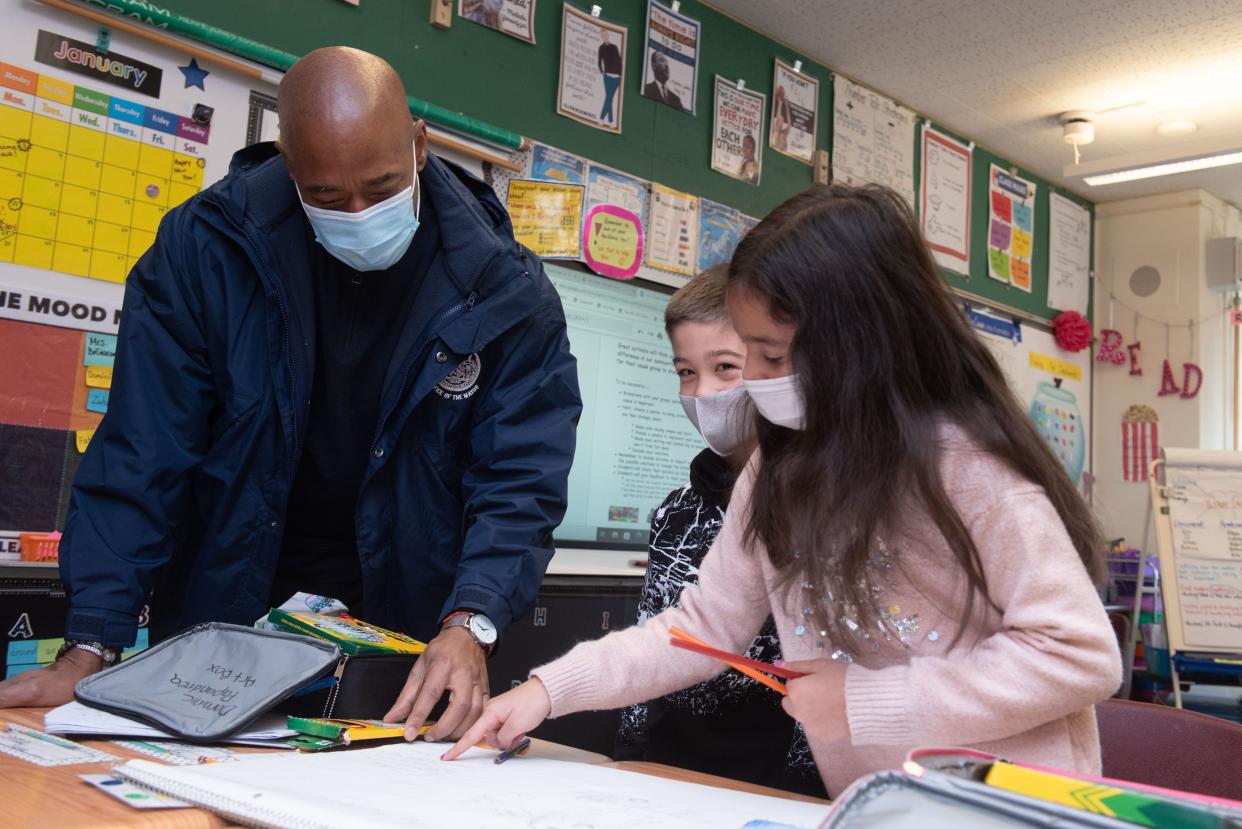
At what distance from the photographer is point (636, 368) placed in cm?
331

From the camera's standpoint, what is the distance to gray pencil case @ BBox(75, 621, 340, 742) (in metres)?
0.92

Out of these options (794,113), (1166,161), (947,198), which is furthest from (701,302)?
(1166,161)

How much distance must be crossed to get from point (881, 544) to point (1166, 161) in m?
4.14

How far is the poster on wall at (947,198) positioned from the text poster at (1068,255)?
827mm

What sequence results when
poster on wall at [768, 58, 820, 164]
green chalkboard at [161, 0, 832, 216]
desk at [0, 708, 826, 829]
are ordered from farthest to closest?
poster on wall at [768, 58, 820, 164]
green chalkboard at [161, 0, 832, 216]
desk at [0, 708, 826, 829]

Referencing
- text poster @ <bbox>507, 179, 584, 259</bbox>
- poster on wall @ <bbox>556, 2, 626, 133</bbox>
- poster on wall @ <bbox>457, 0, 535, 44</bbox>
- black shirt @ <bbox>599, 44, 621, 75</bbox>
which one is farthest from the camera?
black shirt @ <bbox>599, 44, 621, 75</bbox>

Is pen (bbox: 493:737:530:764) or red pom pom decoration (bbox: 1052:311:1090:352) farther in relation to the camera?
red pom pom decoration (bbox: 1052:311:1090:352)

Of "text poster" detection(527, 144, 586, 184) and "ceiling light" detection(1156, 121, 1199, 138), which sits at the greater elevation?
"ceiling light" detection(1156, 121, 1199, 138)

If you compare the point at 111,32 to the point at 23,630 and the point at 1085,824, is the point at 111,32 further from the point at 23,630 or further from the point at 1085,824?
the point at 1085,824

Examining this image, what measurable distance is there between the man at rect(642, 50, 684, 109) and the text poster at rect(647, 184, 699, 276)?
30cm

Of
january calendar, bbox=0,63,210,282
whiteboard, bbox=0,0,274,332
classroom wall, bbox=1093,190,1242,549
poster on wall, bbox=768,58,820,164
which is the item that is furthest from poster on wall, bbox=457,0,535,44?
classroom wall, bbox=1093,190,1242,549

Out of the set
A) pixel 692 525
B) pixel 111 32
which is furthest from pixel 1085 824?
pixel 111 32

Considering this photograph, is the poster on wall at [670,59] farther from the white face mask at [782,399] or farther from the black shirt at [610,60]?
the white face mask at [782,399]

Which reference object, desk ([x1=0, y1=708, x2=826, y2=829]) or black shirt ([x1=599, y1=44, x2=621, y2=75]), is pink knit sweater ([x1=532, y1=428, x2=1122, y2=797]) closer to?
desk ([x1=0, y1=708, x2=826, y2=829])
